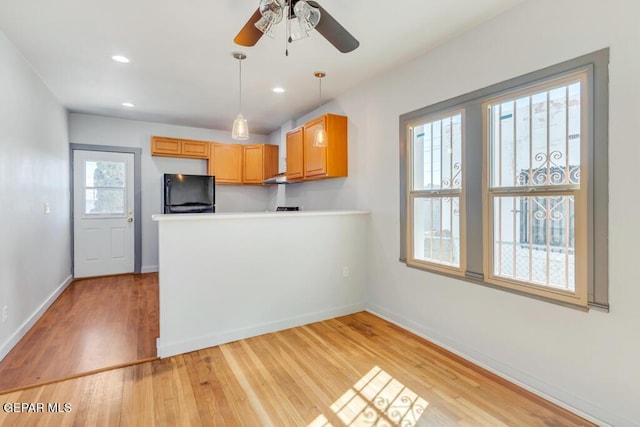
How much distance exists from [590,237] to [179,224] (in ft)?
9.18

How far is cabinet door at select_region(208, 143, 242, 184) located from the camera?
5.62m

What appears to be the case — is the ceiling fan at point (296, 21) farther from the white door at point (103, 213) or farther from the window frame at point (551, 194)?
the white door at point (103, 213)

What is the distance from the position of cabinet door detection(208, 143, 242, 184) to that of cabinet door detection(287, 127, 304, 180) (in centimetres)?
154

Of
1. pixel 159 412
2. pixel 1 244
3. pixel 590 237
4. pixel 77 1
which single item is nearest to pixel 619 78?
pixel 590 237

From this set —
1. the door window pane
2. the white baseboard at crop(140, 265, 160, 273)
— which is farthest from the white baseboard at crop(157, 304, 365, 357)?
the door window pane

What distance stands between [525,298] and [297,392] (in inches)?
65.1

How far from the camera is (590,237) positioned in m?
1.79

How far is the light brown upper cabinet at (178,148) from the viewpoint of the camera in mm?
5227

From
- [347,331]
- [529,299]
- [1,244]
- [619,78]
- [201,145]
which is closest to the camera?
[619,78]

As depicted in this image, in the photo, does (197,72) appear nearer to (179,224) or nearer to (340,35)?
(179,224)

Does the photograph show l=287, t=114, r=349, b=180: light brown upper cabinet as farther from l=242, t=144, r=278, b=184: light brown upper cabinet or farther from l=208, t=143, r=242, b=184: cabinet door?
l=208, t=143, r=242, b=184: cabinet door

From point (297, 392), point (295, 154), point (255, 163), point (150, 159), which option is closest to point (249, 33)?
point (297, 392)

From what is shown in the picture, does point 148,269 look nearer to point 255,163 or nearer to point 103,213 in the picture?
point 103,213

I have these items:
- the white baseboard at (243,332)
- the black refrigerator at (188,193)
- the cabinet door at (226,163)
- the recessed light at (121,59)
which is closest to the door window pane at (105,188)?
the black refrigerator at (188,193)
